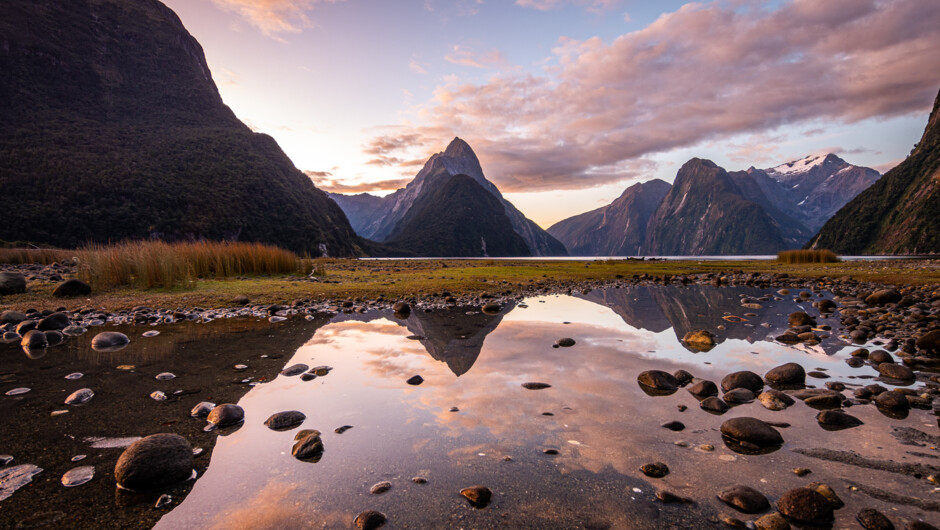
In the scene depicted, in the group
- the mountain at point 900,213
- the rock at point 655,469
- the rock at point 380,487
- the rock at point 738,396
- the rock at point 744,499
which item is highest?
the mountain at point 900,213

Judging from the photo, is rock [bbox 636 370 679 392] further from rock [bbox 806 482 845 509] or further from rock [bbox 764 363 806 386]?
rock [bbox 806 482 845 509]

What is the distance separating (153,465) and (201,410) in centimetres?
185

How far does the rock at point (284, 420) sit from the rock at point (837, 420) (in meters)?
6.75

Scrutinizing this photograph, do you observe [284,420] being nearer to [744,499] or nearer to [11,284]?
[744,499]

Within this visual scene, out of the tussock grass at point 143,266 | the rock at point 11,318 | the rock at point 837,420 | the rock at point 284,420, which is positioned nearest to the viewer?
the rock at point 837,420

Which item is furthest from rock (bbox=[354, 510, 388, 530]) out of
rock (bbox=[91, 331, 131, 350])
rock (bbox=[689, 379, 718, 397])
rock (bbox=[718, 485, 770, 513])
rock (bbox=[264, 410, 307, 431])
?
rock (bbox=[91, 331, 131, 350])

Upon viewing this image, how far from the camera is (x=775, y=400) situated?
557 centimetres

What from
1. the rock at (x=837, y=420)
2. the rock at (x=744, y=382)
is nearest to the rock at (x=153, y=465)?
the rock at (x=837, y=420)

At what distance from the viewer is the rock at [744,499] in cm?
308

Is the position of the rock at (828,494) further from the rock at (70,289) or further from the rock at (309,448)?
the rock at (70,289)

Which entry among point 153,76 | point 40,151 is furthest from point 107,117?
point 153,76

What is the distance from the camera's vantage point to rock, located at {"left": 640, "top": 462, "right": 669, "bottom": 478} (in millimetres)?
3645

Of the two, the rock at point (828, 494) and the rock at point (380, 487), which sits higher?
the rock at point (828, 494)

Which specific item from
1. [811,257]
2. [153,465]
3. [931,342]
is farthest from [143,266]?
[811,257]
